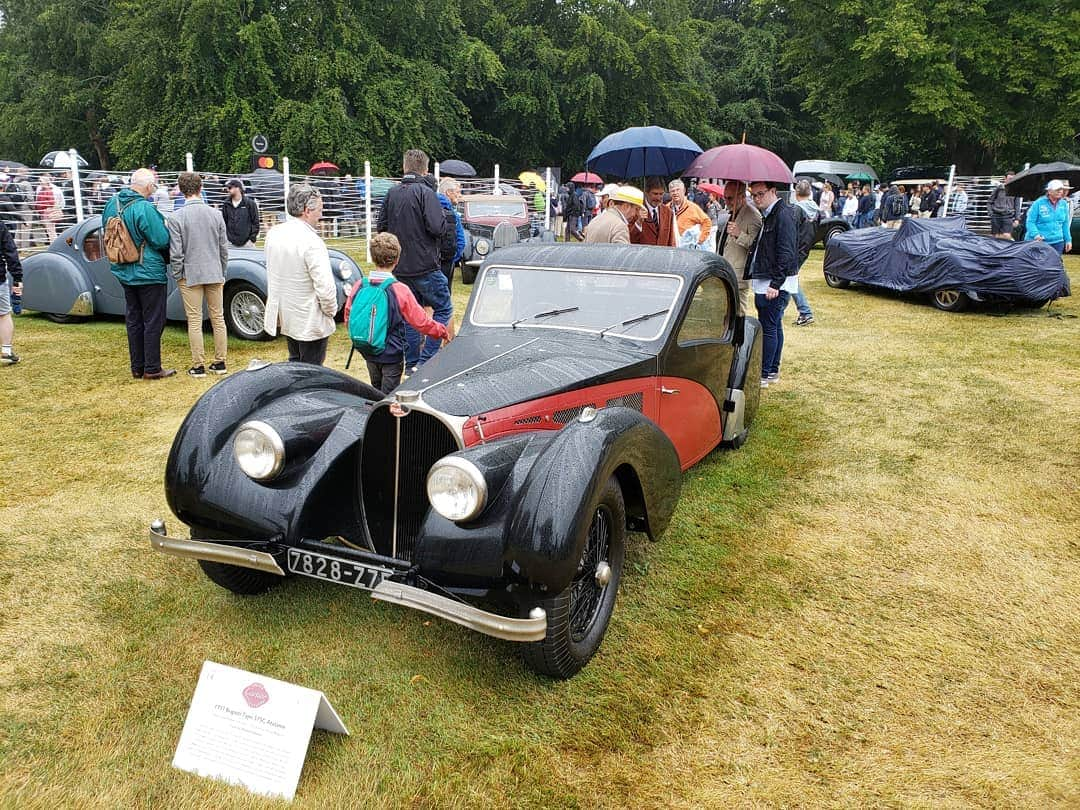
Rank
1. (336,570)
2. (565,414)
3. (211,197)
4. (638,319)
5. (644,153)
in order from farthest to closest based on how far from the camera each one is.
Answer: (211,197)
(644,153)
(638,319)
(565,414)
(336,570)

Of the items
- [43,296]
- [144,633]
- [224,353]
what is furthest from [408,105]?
[144,633]

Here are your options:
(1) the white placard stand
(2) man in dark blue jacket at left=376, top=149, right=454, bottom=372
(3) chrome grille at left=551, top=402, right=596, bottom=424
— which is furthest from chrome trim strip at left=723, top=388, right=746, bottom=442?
(1) the white placard stand

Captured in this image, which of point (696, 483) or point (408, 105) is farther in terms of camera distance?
point (408, 105)

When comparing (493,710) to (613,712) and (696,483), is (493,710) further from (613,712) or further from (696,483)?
(696,483)

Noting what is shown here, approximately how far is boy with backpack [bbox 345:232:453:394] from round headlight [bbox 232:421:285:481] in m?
1.49

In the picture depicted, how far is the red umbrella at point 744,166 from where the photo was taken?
6.78 m

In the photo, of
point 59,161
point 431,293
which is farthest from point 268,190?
point 431,293

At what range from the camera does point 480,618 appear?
102 inches

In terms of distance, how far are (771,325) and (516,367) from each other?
3.94 m

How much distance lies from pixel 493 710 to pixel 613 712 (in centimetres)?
46

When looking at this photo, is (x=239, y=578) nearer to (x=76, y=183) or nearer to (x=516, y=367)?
(x=516, y=367)

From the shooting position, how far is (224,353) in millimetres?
7215

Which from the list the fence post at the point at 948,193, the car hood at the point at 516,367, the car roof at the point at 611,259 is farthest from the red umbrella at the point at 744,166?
the fence post at the point at 948,193

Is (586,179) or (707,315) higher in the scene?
(586,179)
